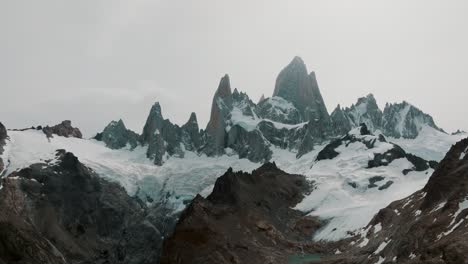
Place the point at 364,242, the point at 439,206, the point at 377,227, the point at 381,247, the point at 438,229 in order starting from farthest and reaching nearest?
the point at 377,227, the point at 364,242, the point at 381,247, the point at 439,206, the point at 438,229

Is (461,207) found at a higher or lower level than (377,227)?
higher

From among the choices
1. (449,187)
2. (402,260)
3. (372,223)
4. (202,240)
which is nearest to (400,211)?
(372,223)

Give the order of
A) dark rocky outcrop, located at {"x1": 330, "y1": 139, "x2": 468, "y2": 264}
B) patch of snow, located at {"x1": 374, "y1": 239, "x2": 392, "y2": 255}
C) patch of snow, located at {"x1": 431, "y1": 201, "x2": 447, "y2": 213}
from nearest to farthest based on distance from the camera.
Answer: dark rocky outcrop, located at {"x1": 330, "y1": 139, "x2": 468, "y2": 264}
patch of snow, located at {"x1": 431, "y1": 201, "x2": 447, "y2": 213}
patch of snow, located at {"x1": 374, "y1": 239, "x2": 392, "y2": 255}

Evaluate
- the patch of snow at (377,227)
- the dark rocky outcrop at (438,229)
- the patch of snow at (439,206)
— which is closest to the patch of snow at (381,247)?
the dark rocky outcrop at (438,229)

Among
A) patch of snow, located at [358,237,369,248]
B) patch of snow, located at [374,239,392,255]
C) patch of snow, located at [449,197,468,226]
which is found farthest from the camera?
patch of snow, located at [358,237,369,248]

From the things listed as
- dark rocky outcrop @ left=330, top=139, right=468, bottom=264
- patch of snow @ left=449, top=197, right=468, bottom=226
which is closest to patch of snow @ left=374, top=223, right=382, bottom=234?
dark rocky outcrop @ left=330, top=139, right=468, bottom=264

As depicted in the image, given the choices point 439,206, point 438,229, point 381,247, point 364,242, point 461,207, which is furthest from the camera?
point 364,242

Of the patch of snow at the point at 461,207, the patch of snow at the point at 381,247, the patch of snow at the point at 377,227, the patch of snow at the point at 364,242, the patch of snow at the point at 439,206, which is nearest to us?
the patch of snow at the point at 461,207

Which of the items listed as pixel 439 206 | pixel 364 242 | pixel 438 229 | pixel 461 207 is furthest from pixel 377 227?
pixel 438 229

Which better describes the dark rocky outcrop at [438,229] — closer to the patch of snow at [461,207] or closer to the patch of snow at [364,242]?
the patch of snow at [461,207]

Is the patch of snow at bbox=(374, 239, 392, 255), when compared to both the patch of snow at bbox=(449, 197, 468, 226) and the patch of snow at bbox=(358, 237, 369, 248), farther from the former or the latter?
the patch of snow at bbox=(358, 237, 369, 248)

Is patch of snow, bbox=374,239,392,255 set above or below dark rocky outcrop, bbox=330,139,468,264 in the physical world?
below

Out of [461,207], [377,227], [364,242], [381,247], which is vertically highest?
[461,207]

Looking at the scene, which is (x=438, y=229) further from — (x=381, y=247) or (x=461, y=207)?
(x=381, y=247)
